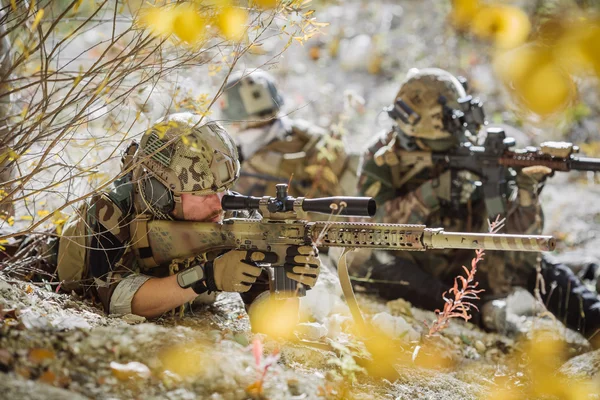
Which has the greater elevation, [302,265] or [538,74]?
[538,74]

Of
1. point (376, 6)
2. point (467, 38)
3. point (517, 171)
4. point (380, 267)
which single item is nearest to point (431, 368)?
point (380, 267)

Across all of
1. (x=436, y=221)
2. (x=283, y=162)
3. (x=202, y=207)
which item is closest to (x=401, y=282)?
(x=436, y=221)

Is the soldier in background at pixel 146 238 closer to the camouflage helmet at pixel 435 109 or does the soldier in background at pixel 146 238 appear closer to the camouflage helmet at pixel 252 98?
the camouflage helmet at pixel 435 109

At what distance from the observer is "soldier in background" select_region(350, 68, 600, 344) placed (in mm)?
5336

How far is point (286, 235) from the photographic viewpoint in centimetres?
367

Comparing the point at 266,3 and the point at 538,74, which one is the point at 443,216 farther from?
the point at 538,74

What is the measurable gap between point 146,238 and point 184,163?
21.9 inches

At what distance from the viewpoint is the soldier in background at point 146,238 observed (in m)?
3.65

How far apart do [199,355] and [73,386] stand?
0.60m

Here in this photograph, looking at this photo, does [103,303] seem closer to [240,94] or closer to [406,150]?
[406,150]

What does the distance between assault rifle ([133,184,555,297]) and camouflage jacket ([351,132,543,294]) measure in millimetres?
2248

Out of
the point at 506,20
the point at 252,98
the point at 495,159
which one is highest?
the point at 252,98

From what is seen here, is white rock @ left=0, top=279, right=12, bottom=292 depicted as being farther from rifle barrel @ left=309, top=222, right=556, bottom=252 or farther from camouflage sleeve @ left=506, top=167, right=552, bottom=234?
camouflage sleeve @ left=506, top=167, right=552, bottom=234

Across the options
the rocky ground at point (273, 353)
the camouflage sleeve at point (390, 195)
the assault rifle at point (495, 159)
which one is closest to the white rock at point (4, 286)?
the rocky ground at point (273, 353)
